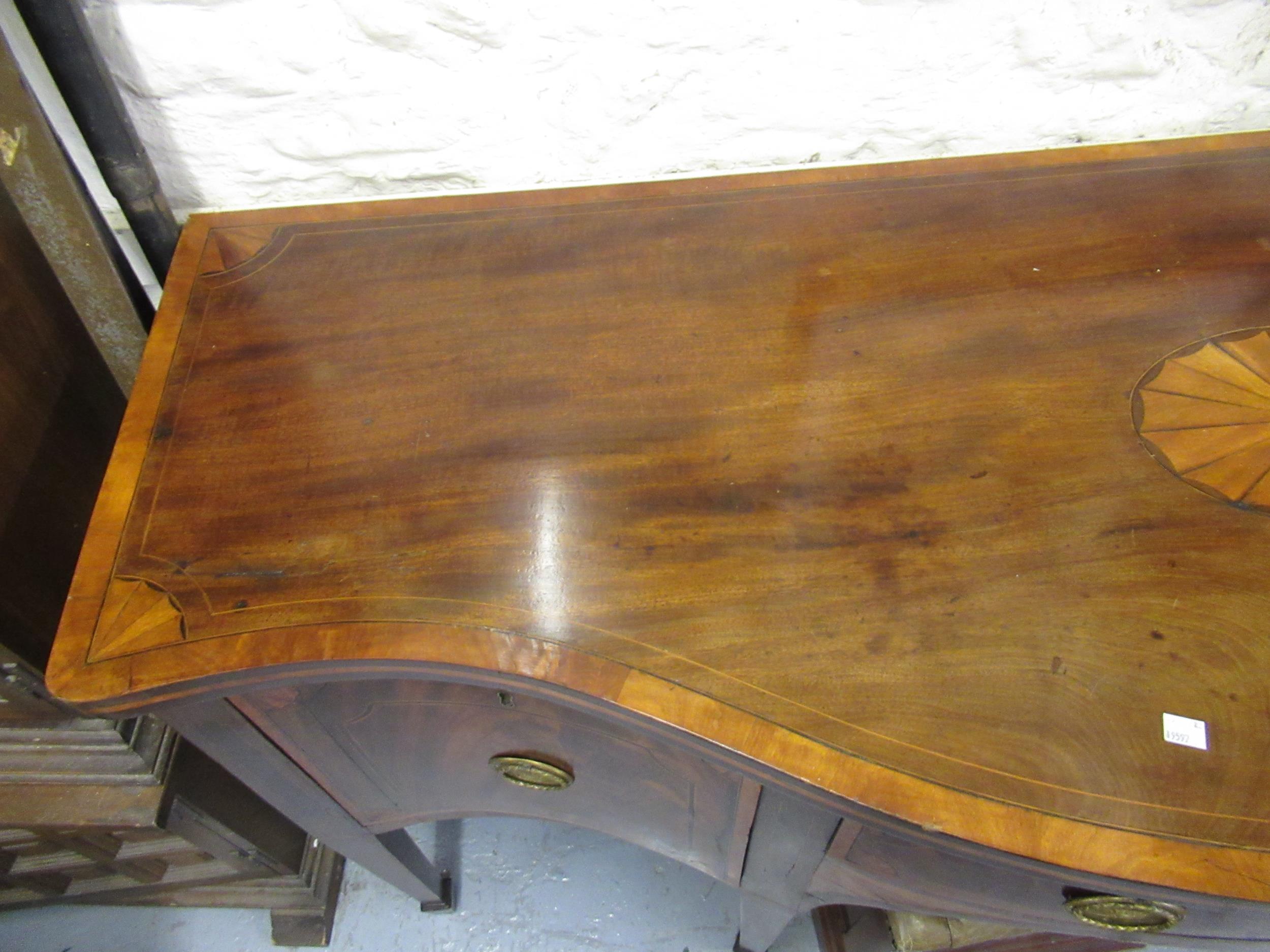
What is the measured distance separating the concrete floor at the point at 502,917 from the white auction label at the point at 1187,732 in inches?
39.4

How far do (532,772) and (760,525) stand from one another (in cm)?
39

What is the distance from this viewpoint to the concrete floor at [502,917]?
4.78ft

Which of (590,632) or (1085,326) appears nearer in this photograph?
(590,632)

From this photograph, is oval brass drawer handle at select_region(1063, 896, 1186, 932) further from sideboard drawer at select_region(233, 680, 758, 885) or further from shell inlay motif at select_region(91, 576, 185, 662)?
shell inlay motif at select_region(91, 576, 185, 662)

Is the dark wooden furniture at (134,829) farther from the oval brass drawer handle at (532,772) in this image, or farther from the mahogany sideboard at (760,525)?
the oval brass drawer handle at (532,772)

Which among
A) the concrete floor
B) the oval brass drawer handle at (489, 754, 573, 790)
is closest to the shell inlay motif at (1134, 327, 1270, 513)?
the oval brass drawer handle at (489, 754, 573, 790)

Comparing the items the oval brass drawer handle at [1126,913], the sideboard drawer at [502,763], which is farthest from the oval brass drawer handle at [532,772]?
the oval brass drawer handle at [1126,913]

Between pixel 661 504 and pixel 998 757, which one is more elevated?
pixel 661 504

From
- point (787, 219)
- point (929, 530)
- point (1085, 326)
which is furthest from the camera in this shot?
point (787, 219)

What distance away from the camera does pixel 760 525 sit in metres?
0.77

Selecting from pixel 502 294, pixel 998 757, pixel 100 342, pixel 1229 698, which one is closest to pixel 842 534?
pixel 998 757

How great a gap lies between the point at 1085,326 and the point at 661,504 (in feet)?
1.60

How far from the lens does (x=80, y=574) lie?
0.77m

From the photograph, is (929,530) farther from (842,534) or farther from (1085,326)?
(1085,326)
